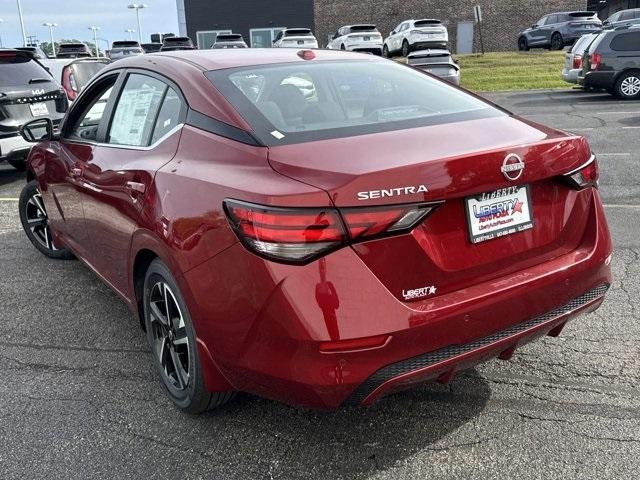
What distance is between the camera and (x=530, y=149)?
2461mm

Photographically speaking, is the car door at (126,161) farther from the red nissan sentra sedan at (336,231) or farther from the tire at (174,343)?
the tire at (174,343)

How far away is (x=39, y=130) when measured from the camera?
4625 millimetres

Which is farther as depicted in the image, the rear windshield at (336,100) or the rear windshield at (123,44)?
the rear windshield at (123,44)

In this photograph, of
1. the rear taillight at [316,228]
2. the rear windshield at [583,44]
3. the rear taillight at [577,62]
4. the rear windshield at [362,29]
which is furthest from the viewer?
the rear windshield at [362,29]

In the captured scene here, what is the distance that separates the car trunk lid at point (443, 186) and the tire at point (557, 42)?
100 ft

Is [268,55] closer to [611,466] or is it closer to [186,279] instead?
[186,279]

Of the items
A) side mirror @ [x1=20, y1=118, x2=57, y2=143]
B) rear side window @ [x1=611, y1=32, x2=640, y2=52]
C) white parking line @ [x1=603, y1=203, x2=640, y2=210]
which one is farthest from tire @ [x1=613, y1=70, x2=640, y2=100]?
side mirror @ [x1=20, y1=118, x2=57, y2=143]

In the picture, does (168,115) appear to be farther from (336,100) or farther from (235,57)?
(336,100)

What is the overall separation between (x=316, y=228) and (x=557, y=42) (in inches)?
1246

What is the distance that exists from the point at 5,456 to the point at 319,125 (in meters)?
1.97

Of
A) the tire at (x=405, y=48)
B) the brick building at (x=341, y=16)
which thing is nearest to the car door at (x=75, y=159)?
the tire at (x=405, y=48)

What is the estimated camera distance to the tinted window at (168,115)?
297cm

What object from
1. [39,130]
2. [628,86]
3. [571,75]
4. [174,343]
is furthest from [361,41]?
[174,343]

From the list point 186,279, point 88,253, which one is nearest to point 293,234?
point 186,279
